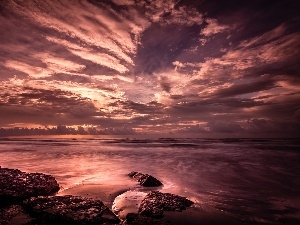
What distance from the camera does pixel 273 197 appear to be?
9102mm

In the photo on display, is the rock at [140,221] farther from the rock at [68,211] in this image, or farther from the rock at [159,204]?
the rock at [159,204]

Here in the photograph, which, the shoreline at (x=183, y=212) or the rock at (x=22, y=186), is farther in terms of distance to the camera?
the rock at (x=22, y=186)

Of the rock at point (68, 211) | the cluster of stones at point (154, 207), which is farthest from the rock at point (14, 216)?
the cluster of stones at point (154, 207)

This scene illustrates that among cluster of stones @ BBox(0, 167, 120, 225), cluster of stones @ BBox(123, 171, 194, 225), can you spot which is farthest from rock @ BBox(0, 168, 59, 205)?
cluster of stones @ BBox(123, 171, 194, 225)

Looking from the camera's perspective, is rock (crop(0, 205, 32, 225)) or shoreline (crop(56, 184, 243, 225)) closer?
rock (crop(0, 205, 32, 225))

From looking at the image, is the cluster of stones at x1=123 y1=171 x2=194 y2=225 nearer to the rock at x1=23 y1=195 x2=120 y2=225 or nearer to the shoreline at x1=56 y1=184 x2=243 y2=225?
the shoreline at x1=56 y1=184 x2=243 y2=225

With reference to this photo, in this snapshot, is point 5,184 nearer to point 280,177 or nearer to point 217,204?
point 217,204

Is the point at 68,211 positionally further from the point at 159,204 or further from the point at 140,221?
the point at 159,204

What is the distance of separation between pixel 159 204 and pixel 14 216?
4.15 m

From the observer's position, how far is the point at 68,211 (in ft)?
19.6

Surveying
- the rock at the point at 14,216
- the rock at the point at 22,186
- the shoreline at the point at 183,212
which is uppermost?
the rock at the point at 22,186

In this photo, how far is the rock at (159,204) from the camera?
21.6ft

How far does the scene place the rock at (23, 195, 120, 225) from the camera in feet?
18.5

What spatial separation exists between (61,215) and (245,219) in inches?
211
